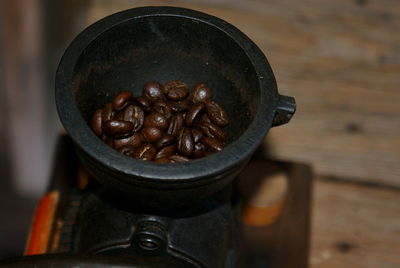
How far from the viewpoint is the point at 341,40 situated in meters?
1.59

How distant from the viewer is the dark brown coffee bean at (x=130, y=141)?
2.87ft

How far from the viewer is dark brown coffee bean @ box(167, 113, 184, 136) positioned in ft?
2.98

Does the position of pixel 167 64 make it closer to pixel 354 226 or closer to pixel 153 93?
pixel 153 93

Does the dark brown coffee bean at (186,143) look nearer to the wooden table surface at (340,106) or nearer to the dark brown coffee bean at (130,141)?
the dark brown coffee bean at (130,141)

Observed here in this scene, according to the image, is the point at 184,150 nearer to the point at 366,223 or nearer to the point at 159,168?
the point at 159,168

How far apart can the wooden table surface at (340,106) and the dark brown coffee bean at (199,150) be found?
520mm

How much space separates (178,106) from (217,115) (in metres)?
0.06

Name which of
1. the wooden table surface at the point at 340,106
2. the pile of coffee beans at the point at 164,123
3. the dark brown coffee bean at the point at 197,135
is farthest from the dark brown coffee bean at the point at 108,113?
the wooden table surface at the point at 340,106

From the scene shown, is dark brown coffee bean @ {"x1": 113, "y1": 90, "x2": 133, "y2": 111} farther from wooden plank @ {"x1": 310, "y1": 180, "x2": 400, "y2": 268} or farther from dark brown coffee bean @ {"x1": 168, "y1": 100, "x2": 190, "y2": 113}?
wooden plank @ {"x1": 310, "y1": 180, "x2": 400, "y2": 268}

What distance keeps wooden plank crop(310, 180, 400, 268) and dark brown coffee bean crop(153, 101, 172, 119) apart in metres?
0.54

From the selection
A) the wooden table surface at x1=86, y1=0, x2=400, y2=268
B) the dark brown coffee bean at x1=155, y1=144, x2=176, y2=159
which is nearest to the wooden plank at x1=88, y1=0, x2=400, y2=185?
the wooden table surface at x1=86, y1=0, x2=400, y2=268

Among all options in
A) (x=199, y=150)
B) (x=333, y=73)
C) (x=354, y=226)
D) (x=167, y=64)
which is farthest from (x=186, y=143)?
(x=333, y=73)

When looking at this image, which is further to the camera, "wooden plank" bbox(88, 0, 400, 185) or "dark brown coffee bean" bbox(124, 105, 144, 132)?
"wooden plank" bbox(88, 0, 400, 185)

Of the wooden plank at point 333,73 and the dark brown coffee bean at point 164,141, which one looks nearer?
the dark brown coffee bean at point 164,141
